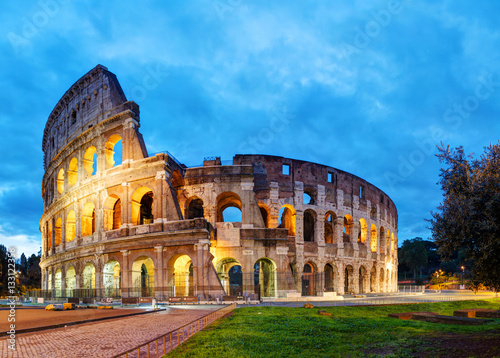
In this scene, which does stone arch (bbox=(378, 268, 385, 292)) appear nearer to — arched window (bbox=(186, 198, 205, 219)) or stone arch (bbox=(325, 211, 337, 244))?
stone arch (bbox=(325, 211, 337, 244))

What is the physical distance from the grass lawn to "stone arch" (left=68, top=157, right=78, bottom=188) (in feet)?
92.5

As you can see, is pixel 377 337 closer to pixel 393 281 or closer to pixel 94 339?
pixel 94 339

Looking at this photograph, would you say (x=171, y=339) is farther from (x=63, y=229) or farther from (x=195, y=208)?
(x=63, y=229)

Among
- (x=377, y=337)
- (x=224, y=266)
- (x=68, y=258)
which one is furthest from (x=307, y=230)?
(x=377, y=337)

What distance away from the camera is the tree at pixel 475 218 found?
9297mm

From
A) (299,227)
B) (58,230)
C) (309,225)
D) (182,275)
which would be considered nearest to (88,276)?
(58,230)

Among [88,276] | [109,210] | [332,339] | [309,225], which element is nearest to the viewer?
[332,339]

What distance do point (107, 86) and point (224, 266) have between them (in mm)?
18501

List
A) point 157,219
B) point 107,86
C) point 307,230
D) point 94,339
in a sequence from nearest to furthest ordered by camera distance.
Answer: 1. point 94,339
2. point 157,219
3. point 107,86
4. point 307,230

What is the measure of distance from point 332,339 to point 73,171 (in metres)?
33.7

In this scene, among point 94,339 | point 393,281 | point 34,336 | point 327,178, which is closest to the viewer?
point 94,339

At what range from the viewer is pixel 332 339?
1174cm

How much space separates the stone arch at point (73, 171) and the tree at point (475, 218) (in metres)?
35.3

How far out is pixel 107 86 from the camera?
113ft
